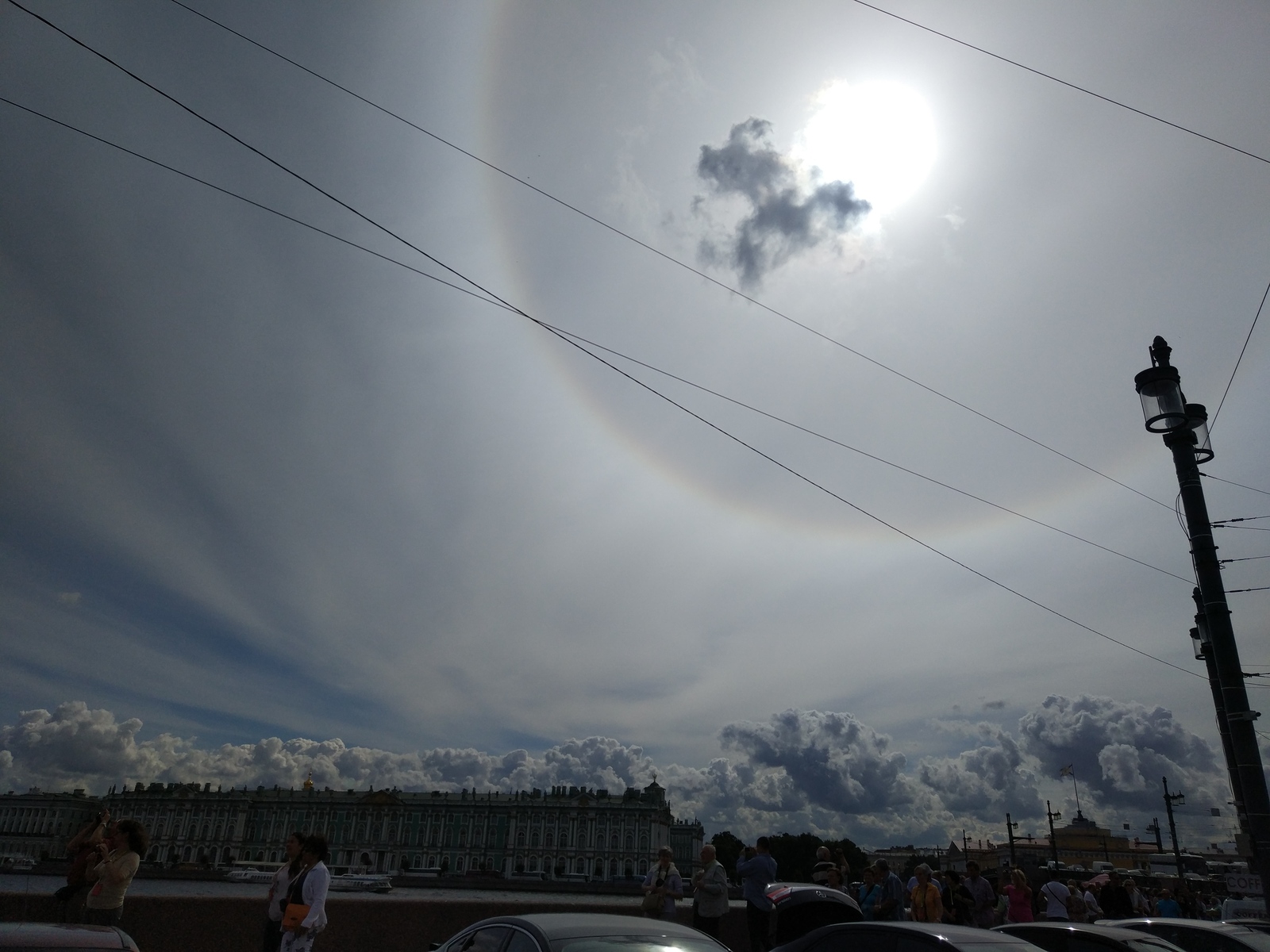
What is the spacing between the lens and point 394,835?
151 meters

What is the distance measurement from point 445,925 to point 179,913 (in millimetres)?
3436

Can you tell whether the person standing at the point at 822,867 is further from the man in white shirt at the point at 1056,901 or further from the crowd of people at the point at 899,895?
the man in white shirt at the point at 1056,901

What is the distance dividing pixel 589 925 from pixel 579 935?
32cm

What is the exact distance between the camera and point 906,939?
5957 millimetres

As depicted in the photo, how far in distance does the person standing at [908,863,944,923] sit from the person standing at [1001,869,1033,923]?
1983 mm

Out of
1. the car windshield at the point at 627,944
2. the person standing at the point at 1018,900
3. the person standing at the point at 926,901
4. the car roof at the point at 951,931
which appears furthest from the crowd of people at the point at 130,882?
the person standing at the point at 1018,900

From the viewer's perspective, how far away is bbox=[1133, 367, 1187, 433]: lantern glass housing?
1088 centimetres

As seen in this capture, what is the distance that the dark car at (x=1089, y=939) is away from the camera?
7.29 m

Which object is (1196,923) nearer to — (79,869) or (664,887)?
(664,887)

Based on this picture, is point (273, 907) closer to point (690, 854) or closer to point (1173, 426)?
point (1173, 426)

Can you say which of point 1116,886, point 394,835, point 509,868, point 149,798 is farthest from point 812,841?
point 1116,886

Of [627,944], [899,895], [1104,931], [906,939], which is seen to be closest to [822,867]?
[899,895]

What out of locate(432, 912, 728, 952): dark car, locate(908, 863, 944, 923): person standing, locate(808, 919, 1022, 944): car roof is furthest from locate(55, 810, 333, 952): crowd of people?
locate(908, 863, 944, 923): person standing

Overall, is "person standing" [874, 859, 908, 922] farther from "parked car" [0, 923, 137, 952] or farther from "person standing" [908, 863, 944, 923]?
"parked car" [0, 923, 137, 952]
